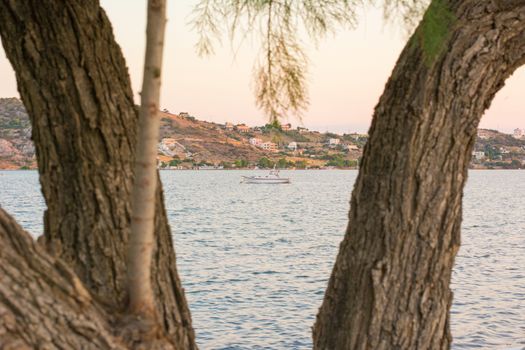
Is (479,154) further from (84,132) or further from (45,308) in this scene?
(45,308)

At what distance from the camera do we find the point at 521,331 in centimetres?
1444

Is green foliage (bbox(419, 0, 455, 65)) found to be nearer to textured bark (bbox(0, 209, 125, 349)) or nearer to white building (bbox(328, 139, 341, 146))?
textured bark (bbox(0, 209, 125, 349))

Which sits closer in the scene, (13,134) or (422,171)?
(422,171)

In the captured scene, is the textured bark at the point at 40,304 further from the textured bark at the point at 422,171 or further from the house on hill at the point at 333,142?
the house on hill at the point at 333,142

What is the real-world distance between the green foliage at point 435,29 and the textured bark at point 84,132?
1.10m

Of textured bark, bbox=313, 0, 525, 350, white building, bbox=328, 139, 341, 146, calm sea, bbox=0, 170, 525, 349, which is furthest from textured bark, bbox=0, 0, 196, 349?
white building, bbox=328, 139, 341, 146

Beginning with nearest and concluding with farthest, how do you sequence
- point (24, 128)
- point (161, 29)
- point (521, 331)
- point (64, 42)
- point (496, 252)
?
point (161, 29), point (64, 42), point (521, 331), point (496, 252), point (24, 128)

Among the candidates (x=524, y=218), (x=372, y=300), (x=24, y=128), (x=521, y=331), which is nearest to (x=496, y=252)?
(x=521, y=331)

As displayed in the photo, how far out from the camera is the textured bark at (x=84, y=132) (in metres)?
2.52

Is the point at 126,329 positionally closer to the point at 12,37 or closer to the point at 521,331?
the point at 12,37

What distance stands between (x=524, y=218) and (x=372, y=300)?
160 ft

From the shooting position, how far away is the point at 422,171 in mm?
2572

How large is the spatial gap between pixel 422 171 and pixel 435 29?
51cm

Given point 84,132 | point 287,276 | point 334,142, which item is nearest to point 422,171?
point 84,132
